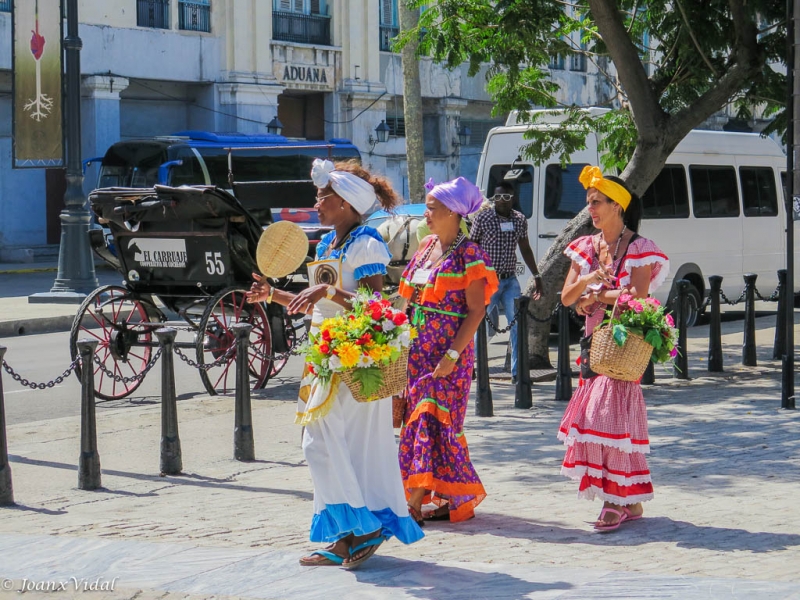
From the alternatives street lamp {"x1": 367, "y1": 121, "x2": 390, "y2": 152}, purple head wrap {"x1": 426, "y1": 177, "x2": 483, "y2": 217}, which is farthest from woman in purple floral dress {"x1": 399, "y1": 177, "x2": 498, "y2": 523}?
street lamp {"x1": 367, "y1": 121, "x2": 390, "y2": 152}

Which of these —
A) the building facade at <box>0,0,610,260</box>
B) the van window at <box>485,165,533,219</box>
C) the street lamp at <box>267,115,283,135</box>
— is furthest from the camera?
the street lamp at <box>267,115,283,135</box>

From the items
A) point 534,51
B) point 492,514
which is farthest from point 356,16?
point 492,514

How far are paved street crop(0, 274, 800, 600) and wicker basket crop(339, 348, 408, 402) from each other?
797 mm

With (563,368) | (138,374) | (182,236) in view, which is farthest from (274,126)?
(138,374)

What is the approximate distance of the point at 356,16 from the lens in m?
36.3

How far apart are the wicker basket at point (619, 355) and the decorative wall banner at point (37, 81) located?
15221 mm

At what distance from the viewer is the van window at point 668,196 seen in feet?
54.0

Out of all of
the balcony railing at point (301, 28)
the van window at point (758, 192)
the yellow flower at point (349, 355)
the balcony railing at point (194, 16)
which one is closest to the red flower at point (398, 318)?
the yellow flower at point (349, 355)

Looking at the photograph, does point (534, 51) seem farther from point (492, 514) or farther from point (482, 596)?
point (482, 596)

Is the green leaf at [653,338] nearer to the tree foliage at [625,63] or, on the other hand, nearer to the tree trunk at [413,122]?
the tree foliage at [625,63]

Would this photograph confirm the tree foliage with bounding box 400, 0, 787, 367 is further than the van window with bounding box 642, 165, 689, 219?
No

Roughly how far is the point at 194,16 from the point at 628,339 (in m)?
28.4

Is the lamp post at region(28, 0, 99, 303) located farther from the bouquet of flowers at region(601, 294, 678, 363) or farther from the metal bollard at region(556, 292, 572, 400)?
the bouquet of flowers at region(601, 294, 678, 363)
